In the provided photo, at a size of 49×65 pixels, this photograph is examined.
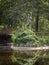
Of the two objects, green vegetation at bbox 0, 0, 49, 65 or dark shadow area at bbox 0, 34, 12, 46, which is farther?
dark shadow area at bbox 0, 34, 12, 46

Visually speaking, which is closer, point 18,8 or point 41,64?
point 41,64

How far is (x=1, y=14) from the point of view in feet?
75.3

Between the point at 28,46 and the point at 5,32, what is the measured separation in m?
2.52

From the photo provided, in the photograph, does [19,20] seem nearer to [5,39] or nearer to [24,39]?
[24,39]

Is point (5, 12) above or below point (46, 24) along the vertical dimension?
above

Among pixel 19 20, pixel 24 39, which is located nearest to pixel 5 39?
pixel 24 39

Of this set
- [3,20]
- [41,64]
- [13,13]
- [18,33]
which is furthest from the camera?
[18,33]

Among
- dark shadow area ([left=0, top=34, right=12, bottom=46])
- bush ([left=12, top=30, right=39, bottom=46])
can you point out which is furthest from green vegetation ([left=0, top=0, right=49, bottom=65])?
dark shadow area ([left=0, top=34, right=12, bottom=46])

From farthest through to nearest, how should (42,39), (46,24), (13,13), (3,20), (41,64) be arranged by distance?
(46,24) < (42,39) < (3,20) < (13,13) < (41,64)

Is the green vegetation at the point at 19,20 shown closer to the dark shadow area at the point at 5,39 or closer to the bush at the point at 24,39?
the bush at the point at 24,39

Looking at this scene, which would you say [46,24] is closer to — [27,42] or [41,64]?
[27,42]

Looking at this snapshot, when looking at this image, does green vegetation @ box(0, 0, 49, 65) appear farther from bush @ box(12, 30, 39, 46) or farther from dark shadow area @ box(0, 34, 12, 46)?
dark shadow area @ box(0, 34, 12, 46)

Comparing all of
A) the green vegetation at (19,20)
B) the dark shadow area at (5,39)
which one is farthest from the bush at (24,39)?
the dark shadow area at (5,39)

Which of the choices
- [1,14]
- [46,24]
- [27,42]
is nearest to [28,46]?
[27,42]
